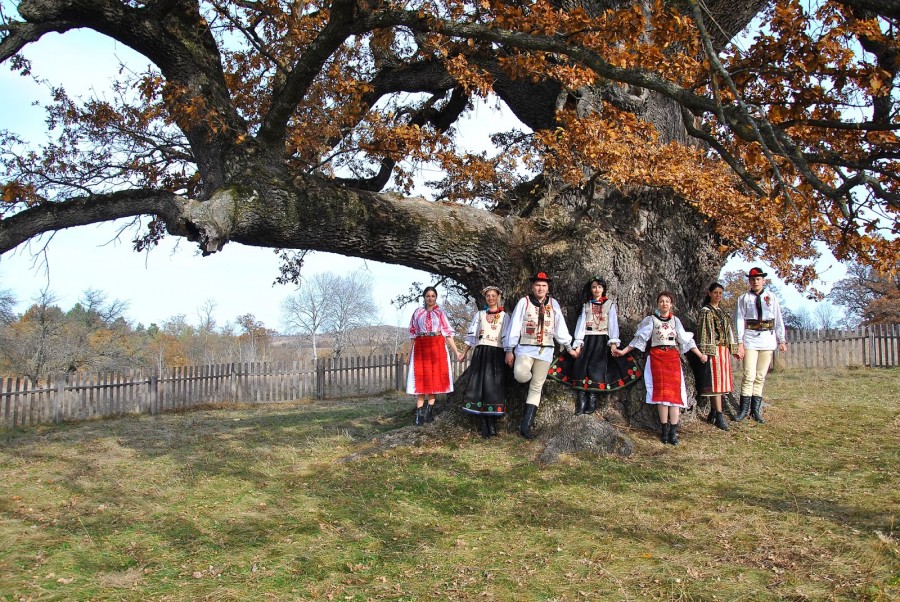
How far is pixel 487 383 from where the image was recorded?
789 centimetres

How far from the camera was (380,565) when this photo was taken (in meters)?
4.20

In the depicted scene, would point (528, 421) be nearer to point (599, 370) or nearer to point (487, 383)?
point (487, 383)

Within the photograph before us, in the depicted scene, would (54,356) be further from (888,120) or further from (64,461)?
(888,120)


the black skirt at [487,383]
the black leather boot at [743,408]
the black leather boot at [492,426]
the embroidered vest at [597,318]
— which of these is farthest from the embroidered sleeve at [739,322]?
the black leather boot at [492,426]

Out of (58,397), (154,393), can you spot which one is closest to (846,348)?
(154,393)

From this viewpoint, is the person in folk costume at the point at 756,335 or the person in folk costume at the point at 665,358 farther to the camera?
the person in folk costume at the point at 756,335

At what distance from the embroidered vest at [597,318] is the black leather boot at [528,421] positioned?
1.15 meters

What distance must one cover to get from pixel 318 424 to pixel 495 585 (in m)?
7.13

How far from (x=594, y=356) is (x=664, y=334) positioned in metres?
0.85

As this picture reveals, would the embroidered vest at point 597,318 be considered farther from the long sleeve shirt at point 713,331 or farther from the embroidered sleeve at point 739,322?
the embroidered sleeve at point 739,322

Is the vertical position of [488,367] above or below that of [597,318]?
below

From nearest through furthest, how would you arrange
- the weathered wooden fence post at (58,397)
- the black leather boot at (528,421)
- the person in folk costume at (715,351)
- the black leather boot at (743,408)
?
the black leather boot at (528,421) → the person in folk costume at (715,351) → the black leather boot at (743,408) → the weathered wooden fence post at (58,397)

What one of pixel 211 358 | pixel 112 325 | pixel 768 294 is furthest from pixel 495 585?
pixel 211 358

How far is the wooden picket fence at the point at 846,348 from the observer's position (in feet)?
60.5
